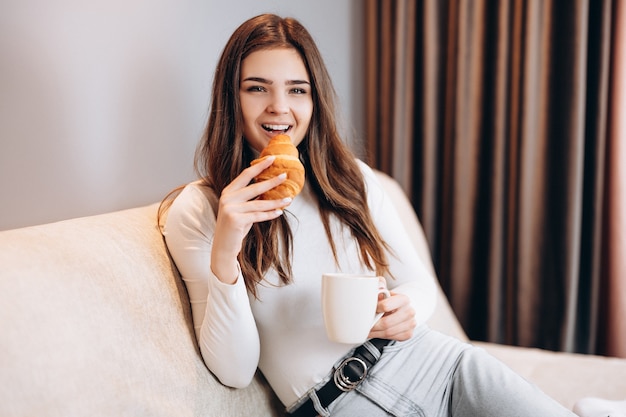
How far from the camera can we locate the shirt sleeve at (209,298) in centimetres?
111

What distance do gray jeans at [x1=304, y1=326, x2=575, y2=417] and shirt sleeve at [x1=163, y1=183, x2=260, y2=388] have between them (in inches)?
7.5

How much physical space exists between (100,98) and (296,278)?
563mm

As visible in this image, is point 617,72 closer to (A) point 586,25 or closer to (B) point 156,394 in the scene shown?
(A) point 586,25

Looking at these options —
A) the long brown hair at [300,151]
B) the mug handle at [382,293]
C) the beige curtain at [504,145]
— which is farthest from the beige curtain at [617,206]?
the mug handle at [382,293]

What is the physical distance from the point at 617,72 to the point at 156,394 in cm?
175

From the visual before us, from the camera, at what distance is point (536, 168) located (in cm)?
217

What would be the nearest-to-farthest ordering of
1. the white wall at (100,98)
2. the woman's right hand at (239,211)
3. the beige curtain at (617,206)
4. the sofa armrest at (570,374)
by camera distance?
the woman's right hand at (239,211)
the white wall at (100,98)
the sofa armrest at (570,374)
the beige curtain at (617,206)

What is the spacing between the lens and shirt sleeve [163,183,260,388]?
3.65 ft

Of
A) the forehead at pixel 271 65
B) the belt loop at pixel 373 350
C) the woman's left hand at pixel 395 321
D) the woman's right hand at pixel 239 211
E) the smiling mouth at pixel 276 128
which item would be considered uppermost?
the forehead at pixel 271 65

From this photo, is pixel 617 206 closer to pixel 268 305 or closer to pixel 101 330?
pixel 268 305

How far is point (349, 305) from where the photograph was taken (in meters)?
1.07

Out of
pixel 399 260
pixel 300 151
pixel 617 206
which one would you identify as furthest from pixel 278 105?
pixel 617 206

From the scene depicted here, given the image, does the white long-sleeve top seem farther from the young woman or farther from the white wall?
the white wall

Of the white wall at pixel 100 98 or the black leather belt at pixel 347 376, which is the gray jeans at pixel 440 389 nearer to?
the black leather belt at pixel 347 376
